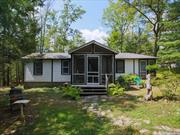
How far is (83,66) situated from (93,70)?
1.13 m

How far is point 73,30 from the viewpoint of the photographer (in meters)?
39.6

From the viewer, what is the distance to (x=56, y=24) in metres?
40.3

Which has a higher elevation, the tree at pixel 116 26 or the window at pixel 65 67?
the tree at pixel 116 26

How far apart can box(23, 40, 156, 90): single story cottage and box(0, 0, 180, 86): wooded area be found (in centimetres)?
178

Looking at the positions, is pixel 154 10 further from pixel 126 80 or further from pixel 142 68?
pixel 126 80

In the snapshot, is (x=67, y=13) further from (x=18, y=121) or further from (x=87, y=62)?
(x=18, y=121)

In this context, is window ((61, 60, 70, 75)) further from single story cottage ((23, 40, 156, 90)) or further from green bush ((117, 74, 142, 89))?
green bush ((117, 74, 142, 89))

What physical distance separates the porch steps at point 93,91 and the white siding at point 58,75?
488 centimetres

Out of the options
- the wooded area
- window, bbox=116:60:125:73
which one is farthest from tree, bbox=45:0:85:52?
window, bbox=116:60:125:73

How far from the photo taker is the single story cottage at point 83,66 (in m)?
20.3

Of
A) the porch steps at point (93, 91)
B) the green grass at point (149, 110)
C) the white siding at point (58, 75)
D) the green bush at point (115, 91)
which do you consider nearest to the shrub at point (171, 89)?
the green grass at point (149, 110)

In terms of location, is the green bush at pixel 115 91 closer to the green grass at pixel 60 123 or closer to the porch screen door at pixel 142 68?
the green grass at pixel 60 123

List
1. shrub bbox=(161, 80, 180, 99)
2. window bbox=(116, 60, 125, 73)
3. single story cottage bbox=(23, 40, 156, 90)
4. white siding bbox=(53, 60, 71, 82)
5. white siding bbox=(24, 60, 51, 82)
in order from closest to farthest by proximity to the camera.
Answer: shrub bbox=(161, 80, 180, 99)
single story cottage bbox=(23, 40, 156, 90)
white siding bbox=(53, 60, 71, 82)
white siding bbox=(24, 60, 51, 82)
window bbox=(116, 60, 125, 73)

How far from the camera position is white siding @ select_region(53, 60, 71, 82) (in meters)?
23.0
